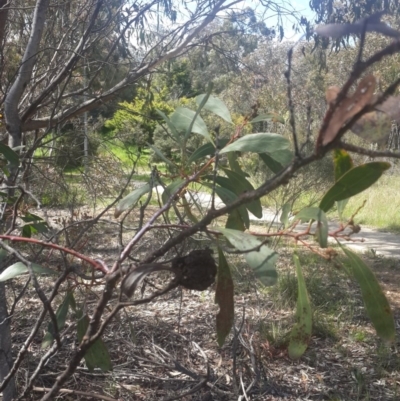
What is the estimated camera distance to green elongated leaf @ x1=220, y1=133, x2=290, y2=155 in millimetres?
888

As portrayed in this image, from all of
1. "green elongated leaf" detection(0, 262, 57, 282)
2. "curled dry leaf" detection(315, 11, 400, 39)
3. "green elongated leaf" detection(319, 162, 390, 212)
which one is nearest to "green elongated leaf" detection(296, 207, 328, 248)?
"green elongated leaf" detection(319, 162, 390, 212)

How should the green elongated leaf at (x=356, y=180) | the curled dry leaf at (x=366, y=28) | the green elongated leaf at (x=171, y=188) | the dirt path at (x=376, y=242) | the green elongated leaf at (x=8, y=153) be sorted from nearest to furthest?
1. the curled dry leaf at (x=366, y=28)
2. the green elongated leaf at (x=356, y=180)
3. the green elongated leaf at (x=171, y=188)
4. the green elongated leaf at (x=8, y=153)
5. the dirt path at (x=376, y=242)

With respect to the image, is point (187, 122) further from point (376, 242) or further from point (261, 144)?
point (376, 242)

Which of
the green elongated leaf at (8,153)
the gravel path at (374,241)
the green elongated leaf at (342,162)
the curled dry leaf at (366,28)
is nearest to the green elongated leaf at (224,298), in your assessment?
the green elongated leaf at (342,162)

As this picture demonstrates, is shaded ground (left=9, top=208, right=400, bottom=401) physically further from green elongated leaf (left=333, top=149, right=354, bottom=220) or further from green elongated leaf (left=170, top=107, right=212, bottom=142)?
green elongated leaf (left=333, top=149, right=354, bottom=220)

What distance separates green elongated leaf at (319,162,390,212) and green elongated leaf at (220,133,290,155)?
146 millimetres

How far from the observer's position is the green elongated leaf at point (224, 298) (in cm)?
87

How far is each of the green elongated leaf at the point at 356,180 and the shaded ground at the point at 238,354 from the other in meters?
1.09

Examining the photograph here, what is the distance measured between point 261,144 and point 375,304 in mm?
292

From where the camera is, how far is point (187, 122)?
103 centimetres

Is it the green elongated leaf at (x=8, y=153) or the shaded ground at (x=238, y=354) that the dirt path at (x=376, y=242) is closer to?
the shaded ground at (x=238, y=354)

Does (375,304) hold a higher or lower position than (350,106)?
lower

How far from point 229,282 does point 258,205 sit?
22cm

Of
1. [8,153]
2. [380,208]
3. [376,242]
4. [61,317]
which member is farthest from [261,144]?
[380,208]
